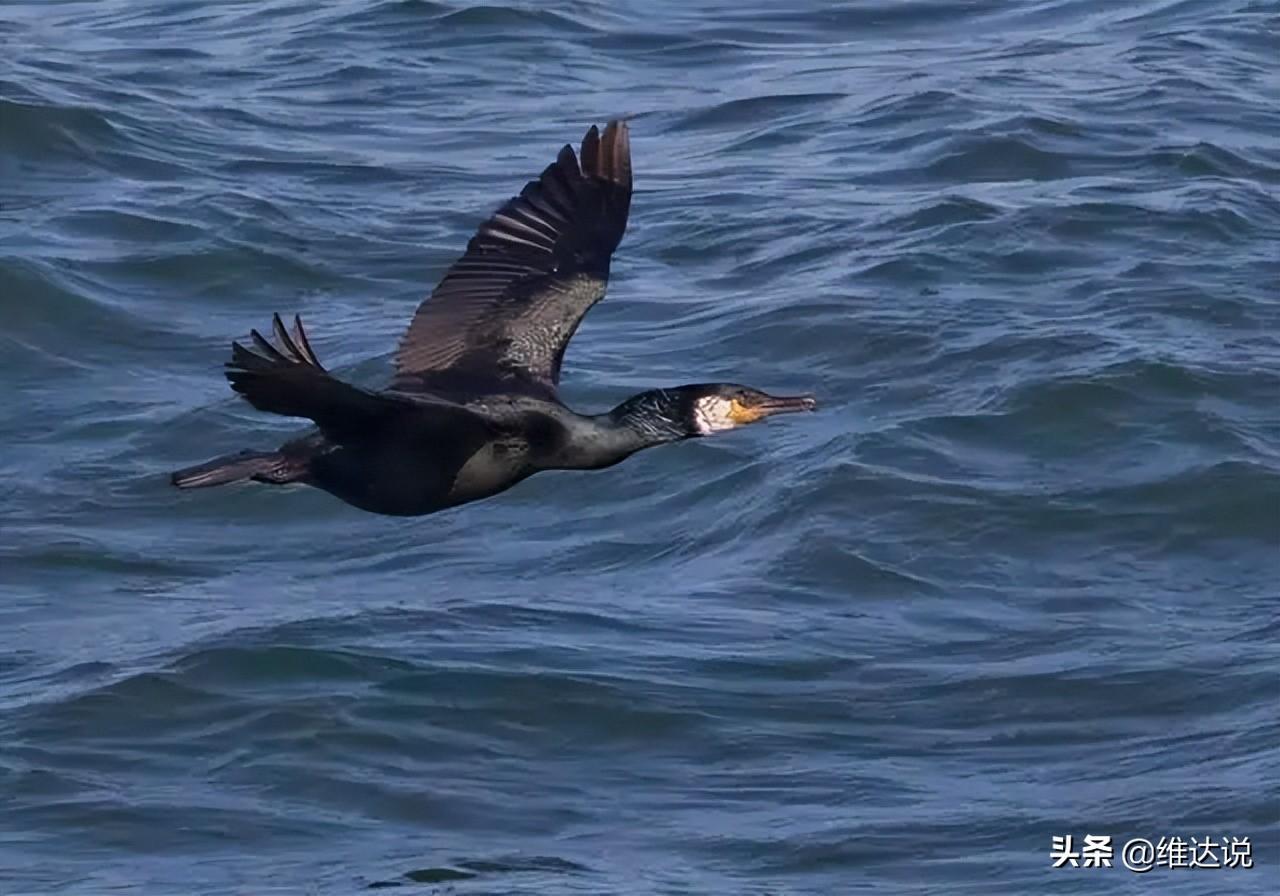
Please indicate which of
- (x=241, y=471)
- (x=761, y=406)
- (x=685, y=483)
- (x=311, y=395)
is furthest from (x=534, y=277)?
(x=685, y=483)

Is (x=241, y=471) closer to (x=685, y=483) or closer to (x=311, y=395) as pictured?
(x=311, y=395)

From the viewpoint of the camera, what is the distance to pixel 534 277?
865cm

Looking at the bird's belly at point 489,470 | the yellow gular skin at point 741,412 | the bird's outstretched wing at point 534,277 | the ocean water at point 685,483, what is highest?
the bird's outstretched wing at point 534,277

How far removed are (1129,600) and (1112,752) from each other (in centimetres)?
139

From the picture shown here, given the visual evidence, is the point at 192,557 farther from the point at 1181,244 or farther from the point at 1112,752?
the point at 1181,244

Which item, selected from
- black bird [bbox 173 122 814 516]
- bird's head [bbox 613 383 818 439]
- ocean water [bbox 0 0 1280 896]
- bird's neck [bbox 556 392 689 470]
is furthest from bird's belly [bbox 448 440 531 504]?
ocean water [bbox 0 0 1280 896]

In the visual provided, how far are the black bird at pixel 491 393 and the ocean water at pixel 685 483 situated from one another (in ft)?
5.22

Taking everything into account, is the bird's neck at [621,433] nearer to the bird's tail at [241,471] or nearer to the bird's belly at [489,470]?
the bird's belly at [489,470]

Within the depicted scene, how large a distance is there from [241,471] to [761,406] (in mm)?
1375

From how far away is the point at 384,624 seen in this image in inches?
438

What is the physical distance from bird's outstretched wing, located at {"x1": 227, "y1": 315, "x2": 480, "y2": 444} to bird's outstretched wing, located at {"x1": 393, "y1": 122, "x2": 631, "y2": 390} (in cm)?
84

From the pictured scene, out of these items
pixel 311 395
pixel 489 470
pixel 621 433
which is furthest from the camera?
pixel 621 433

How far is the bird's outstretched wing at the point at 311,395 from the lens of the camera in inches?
267

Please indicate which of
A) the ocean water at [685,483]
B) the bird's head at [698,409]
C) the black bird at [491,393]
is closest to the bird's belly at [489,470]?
the black bird at [491,393]
